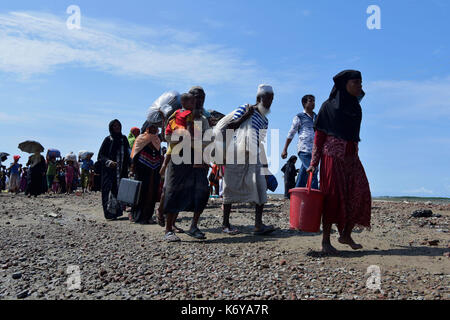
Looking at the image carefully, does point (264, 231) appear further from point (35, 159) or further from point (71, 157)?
point (71, 157)

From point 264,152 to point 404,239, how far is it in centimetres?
245

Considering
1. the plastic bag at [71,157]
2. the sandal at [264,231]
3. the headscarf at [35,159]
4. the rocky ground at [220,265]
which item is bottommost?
the rocky ground at [220,265]

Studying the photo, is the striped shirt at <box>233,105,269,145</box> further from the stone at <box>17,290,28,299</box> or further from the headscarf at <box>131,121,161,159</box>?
the stone at <box>17,290,28,299</box>

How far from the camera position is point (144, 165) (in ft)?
28.3

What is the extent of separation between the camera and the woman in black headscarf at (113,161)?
9.58 m

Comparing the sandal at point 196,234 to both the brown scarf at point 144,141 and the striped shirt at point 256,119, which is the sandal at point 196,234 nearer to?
the striped shirt at point 256,119

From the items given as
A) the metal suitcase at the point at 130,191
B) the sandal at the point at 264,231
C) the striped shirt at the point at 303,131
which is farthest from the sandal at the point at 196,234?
the striped shirt at the point at 303,131

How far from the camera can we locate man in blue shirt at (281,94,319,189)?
818cm

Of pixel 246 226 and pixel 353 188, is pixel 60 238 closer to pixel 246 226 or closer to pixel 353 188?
pixel 246 226

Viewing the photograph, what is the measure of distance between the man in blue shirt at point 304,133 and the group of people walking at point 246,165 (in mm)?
19

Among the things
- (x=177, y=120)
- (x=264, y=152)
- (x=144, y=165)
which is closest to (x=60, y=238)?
(x=144, y=165)

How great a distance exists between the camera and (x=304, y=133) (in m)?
8.23

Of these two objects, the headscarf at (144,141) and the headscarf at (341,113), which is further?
the headscarf at (144,141)

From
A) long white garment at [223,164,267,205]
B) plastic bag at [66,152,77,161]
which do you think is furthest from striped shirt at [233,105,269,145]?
plastic bag at [66,152,77,161]
